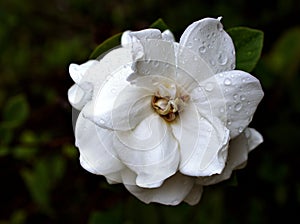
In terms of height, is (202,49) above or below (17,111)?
above

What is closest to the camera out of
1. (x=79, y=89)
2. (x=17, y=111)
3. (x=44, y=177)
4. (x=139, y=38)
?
(x=139, y=38)

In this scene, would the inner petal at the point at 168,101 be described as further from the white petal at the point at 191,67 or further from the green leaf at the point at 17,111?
the green leaf at the point at 17,111

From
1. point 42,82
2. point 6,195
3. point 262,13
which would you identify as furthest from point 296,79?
point 6,195

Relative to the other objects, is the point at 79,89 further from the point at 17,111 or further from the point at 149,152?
the point at 17,111

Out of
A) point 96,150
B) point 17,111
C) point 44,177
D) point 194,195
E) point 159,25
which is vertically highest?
point 159,25

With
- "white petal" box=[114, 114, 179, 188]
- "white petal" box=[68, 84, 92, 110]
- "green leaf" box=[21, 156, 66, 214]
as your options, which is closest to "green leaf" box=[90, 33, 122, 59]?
"white petal" box=[68, 84, 92, 110]

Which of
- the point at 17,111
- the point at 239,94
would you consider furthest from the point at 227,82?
the point at 17,111

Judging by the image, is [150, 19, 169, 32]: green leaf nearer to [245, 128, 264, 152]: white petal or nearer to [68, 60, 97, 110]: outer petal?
[68, 60, 97, 110]: outer petal
